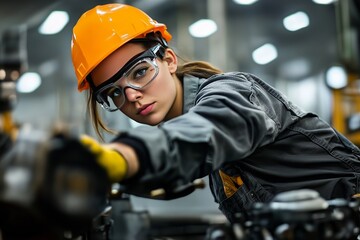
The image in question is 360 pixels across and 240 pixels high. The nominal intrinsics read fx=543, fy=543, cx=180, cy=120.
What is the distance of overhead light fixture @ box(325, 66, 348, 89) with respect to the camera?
24.1 feet

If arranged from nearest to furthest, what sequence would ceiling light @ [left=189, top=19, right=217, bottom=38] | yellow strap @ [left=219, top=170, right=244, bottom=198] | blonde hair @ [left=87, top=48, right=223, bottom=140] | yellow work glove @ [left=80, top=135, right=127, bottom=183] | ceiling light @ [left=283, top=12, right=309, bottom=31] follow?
yellow work glove @ [left=80, top=135, right=127, bottom=183], yellow strap @ [left=219, top=170, right=244, bottom=198], blonde hair @ [left=87, top=48, right=223, bottom=140], ceiling light @ [left=189, top=19, right=217, bottom=38], ceiling light @ [left=283, top=12, right=309, bottom=31]

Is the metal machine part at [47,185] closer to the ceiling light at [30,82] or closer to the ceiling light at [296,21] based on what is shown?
the ceiling light at [30,82]

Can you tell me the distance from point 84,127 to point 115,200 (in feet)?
11.0

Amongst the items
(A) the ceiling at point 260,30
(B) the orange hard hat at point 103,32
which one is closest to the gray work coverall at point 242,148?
(B) the orange hard hat at point 103,32

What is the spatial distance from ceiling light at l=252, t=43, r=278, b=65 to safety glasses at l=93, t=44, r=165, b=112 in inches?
241

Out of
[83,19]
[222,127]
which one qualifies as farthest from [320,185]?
[83,19]

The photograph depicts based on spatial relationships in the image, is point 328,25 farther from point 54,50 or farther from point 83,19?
point 83,19

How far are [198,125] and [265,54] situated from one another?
7013 millimetres

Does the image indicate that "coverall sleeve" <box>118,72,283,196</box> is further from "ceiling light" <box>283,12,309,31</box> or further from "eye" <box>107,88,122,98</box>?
"ceiling light" <box>283,12,309,31</box>

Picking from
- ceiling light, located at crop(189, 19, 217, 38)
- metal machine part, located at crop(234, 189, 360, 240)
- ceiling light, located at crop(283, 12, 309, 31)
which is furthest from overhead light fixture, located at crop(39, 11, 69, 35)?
metal machine part, located at crop(234, 189, 360, 240)

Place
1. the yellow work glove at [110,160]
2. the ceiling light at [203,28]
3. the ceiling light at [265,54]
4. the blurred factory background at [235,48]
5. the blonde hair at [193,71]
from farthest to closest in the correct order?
the ceiling light at [265,54], the ceiling light at [203,28], the blurred factory background at [235,48], the blonde hair at [193,71], the yellow work glove at [110,160]

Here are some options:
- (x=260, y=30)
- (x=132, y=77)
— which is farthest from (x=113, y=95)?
(x=260, y=30)

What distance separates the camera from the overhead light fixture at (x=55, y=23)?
6.09 m

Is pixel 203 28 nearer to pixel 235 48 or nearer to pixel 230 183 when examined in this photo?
pixel 235 48
